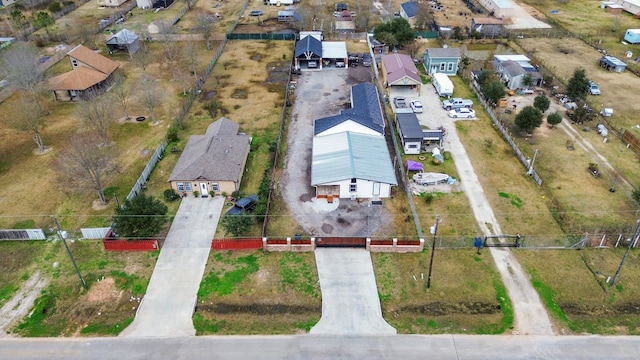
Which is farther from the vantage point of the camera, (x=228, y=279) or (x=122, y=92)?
(x=122, y=92)

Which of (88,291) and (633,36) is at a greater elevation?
(633,36)

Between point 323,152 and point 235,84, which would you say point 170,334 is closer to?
point 323,152

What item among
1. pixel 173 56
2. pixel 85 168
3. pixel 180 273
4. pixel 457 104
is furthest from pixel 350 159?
pixel 173 56

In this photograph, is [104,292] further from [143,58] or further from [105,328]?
[143,58]

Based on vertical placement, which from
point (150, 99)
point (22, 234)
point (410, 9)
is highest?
point (410, 9)

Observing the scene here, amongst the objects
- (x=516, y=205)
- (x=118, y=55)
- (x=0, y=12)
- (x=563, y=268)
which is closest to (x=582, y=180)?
(x=516, y=205)

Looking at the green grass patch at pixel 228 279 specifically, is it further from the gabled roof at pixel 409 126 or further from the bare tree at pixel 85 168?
the gabled roof at pixel 409 126

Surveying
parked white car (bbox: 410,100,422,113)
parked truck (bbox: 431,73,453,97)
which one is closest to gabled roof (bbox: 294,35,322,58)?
parked truck (bbox: 431,73,453,97)
